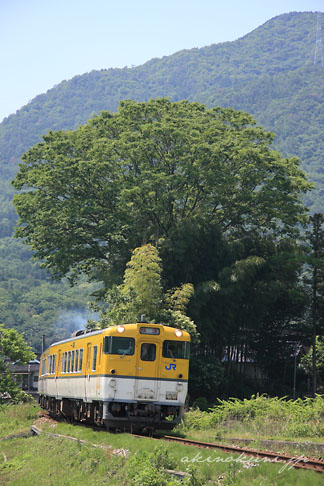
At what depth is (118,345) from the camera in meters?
18.2

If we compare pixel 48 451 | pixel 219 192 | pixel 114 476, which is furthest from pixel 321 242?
pixel 114 476

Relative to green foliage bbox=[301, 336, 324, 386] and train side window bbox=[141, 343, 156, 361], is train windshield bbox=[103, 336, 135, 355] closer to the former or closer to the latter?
train side window bbox=[141, 343, 156, 361]

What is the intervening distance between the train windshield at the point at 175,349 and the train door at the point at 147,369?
0.80 ft

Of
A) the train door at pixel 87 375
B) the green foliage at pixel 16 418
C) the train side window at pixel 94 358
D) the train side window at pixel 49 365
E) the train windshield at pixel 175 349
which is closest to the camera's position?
the train windshield at pixel 175 349

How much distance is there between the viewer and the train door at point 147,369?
18.2 m

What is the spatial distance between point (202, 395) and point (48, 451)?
20.3m

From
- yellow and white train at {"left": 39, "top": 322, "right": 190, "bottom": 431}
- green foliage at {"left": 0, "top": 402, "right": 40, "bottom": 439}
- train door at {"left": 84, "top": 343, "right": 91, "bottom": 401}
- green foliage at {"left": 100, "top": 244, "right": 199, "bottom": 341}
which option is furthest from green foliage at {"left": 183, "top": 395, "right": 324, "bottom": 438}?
green foliage at {"left": 100, "top": 244, "right": 199, "bottom": 341}

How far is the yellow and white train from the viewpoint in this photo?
18000 millimetres

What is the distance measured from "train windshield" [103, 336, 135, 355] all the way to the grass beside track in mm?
2115

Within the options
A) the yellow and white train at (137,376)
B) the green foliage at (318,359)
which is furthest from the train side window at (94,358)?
the green foliage at (318,359)

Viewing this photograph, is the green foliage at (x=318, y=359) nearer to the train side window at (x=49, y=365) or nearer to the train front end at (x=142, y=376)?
the train side window at (x=49, y=365)

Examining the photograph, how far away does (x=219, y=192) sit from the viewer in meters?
39.4

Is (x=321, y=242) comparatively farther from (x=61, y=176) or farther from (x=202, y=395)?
(x=61, y=176)

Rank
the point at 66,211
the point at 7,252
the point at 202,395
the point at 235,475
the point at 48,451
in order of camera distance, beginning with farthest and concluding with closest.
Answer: the point at 7,252
the point at 66,211
the point at 202,395
the point at 48,451
the point at 235,475
